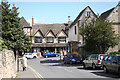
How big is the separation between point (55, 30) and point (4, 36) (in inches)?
Answer: 1265

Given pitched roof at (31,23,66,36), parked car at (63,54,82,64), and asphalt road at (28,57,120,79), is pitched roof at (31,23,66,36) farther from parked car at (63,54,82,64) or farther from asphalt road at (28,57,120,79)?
asphalt road at (28,57,120,79)

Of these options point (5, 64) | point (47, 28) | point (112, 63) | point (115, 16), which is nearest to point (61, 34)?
point (47, 28)

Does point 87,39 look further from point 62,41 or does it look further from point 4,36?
point 62,41

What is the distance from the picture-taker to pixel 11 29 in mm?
25875

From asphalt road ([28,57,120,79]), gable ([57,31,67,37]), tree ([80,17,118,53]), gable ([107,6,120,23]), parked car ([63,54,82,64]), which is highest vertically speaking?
gable ([107,6,120,23])

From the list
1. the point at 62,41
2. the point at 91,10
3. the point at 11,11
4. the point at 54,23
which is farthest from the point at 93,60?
the point at 54,23

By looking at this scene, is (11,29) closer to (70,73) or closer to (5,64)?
(70,73)

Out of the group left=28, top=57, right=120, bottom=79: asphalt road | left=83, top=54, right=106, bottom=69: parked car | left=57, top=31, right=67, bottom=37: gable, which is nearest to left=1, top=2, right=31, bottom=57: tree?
left=28, top=57, right=120, bottom=79: asphalt road

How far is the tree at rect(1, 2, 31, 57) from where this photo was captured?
83.4ft

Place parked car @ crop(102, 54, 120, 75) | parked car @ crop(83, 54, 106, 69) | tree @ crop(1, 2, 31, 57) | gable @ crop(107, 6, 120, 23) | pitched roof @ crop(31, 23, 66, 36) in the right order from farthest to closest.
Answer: pitched roof @ crop(31, 23, 66, 36) → gable @ crop(107, 6, 120, 23) → tree @ crop(1, 2, 31, 57) → parked car @ crop(83, 54, 106, 69) → parked car @ crop(102, 54, 120, 75)

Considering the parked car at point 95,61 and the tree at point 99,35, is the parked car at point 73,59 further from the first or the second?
the parked car at point 95,61

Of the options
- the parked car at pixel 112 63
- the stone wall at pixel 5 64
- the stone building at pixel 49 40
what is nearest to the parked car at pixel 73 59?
the parked car at pixel 112 63

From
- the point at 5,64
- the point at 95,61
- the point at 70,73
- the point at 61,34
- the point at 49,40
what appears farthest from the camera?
the point at 61,34

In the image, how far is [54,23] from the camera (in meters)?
60.2
